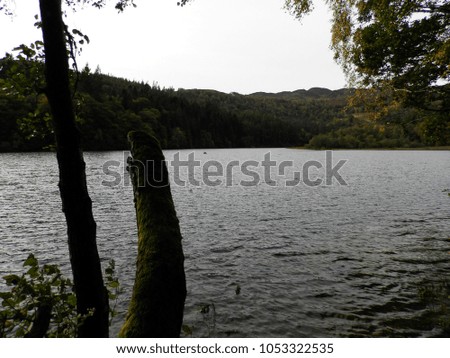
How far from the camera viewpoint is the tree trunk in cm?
373

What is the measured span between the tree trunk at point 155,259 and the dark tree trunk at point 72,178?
0.63 meters

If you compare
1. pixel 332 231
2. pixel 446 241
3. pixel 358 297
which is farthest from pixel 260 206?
pixel 358 297

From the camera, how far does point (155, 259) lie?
12.8 feet

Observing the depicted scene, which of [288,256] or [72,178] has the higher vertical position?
[72,178]

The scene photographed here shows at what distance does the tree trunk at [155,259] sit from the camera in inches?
147

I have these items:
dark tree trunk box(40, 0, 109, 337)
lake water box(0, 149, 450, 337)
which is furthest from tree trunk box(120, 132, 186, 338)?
lake water box(0, 149, 450, 337)

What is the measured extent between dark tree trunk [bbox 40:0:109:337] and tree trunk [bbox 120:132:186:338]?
63 centimetres

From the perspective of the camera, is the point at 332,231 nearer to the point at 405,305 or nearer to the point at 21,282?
the point at 405,305

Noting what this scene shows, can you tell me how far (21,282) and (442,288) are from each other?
12.3 meters

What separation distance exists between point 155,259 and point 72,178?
1.41 meters
